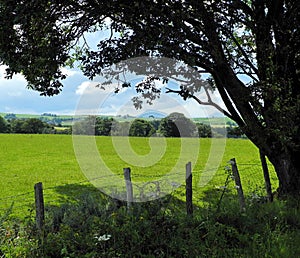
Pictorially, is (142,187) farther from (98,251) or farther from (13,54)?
(13,54)

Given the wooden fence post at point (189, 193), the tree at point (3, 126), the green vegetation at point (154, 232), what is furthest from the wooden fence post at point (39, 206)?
the tree at point (3, 126)

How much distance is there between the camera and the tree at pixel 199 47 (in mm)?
8062

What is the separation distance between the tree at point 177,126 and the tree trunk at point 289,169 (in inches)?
98.9

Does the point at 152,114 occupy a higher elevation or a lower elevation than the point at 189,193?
higher

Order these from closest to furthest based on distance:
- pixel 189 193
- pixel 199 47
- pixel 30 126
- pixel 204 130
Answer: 1. pixel 189 193
2. pixel 199 47
3. pixel 204 130
4. pixel 30 126

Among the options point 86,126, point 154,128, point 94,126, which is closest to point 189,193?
point 94,126

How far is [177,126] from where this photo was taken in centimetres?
1246

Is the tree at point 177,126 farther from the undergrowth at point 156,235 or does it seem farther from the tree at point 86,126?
the undergrowth at point 156,235

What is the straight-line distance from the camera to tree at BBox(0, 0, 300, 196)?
806 cm

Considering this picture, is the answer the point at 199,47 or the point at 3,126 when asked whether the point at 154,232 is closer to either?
the point at 199,47

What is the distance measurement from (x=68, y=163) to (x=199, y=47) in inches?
807

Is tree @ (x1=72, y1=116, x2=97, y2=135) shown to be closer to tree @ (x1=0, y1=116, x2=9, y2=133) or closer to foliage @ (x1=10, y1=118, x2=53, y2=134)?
foliage @ (x1=10, y1=118, x2=53, y2=134)

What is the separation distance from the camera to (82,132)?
11.0 m

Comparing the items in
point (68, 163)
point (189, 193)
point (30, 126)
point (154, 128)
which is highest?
point (30, 126)
